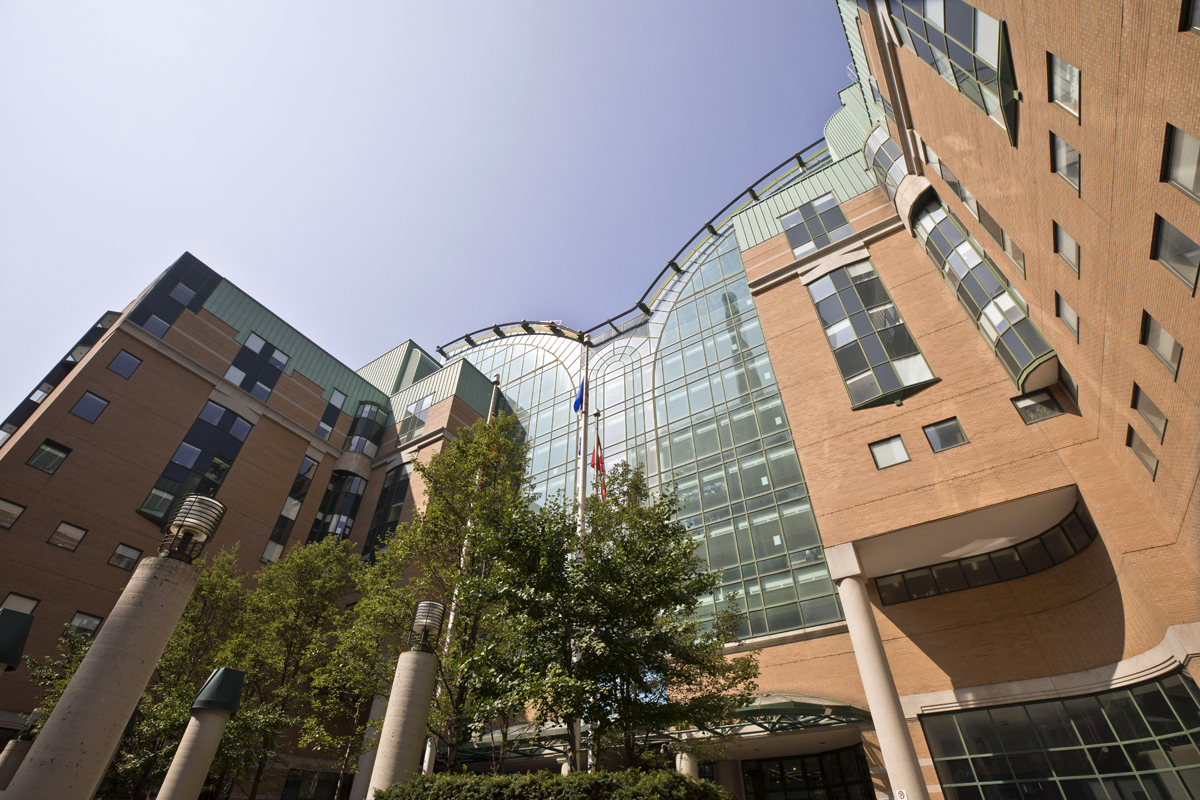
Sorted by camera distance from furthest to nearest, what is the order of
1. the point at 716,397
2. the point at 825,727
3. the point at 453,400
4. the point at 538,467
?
1. the point at 453,400
2. the point at 538,467
3. the point at 716,397
4. the point at 825,727

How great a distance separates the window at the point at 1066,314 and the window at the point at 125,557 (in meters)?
42.9

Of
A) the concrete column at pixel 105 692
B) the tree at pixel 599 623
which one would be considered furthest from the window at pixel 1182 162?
the concrete column at pixel 105 692

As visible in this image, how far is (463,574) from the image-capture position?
15992mm

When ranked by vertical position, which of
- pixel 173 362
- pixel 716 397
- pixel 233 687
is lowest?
pixel 233 687

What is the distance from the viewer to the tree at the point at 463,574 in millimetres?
13289

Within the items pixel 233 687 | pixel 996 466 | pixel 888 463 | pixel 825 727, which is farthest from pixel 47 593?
pixel 996 466

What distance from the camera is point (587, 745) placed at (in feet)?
45.7

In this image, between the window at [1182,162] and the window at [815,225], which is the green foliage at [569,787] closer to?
the window at [1182,162]

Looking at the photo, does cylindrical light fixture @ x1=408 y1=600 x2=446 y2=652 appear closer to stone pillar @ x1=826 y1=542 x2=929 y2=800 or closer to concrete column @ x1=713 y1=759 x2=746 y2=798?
stone pillar @ x1=826 y1=542 x2=929 y2=800

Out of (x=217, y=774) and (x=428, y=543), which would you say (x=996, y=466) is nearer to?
(x=428, y=543)

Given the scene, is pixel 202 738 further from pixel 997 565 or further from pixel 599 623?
pixel 997 565

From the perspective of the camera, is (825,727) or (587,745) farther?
(825,727)

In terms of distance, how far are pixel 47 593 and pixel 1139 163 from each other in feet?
140

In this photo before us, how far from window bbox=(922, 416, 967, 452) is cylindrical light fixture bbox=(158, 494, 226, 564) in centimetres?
2267
